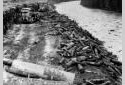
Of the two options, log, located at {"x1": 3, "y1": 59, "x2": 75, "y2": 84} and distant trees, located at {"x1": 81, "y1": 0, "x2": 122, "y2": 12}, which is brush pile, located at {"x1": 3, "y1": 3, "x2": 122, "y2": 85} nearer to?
log, located at {"x1": 3, "y1": 59, "x2": 75, "y2": 84}

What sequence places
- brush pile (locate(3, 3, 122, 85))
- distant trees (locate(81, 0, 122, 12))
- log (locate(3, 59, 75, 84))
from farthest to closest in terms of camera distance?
distant trees (locate(81, 0, 122, 12))
brush pile (locate(3, 3, 122, 85))
log (locate(3, 59, 75, 84))

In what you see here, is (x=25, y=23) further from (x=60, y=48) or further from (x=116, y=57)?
(x=116, y=57)

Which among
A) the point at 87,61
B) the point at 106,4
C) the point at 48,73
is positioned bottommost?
the point at 87,61

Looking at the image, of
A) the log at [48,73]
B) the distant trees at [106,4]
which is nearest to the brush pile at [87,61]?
the log at [48,73]

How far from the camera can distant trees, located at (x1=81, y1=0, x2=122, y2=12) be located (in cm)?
2222

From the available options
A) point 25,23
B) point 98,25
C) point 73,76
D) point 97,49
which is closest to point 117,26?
point 98,25

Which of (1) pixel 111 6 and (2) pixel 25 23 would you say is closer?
(2) pixel 25 23

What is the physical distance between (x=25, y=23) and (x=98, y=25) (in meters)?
6.58

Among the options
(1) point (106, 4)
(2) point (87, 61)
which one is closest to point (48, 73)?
(2) point (87, 61)

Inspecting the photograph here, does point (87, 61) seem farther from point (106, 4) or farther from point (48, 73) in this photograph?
point (106, 4)

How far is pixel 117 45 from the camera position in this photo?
417 inches

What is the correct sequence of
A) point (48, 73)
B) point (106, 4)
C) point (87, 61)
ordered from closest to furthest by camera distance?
point (48, 73)
point (87, 61)
point (106, 4)

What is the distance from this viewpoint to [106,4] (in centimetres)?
2417

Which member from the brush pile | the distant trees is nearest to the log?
the brush pile
